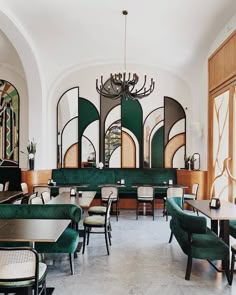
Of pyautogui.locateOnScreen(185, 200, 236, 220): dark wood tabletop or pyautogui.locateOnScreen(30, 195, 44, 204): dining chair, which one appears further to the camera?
pyautogui.locateOnScreen(30, 195, 44, 204): dining chair

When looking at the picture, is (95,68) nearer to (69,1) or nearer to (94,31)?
(94,31)

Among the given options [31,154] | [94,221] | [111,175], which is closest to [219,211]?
[94,221]

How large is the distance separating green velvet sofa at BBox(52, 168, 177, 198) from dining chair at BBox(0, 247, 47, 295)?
6573mm

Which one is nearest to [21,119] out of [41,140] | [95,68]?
[41,140]

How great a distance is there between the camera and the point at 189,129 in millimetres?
9375

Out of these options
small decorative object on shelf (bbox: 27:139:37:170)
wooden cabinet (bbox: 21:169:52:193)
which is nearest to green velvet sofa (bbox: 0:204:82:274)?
wooden cabinet (bbox: 21:169:52:193)

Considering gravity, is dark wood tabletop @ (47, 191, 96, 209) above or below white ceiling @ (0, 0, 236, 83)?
below

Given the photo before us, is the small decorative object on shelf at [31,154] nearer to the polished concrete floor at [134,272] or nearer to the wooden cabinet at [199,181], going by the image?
the polished concrete floor at [134,272]

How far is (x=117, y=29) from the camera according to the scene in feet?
23.7

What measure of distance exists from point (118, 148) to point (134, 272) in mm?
5736

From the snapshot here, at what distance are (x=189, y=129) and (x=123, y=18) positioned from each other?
420cm

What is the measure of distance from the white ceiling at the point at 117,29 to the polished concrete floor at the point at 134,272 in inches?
187

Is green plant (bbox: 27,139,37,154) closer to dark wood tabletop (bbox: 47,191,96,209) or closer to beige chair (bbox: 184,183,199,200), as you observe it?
dark wood tabletop (bbox: 47,191,96,209)

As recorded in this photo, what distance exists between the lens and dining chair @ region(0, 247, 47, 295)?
2.49m
